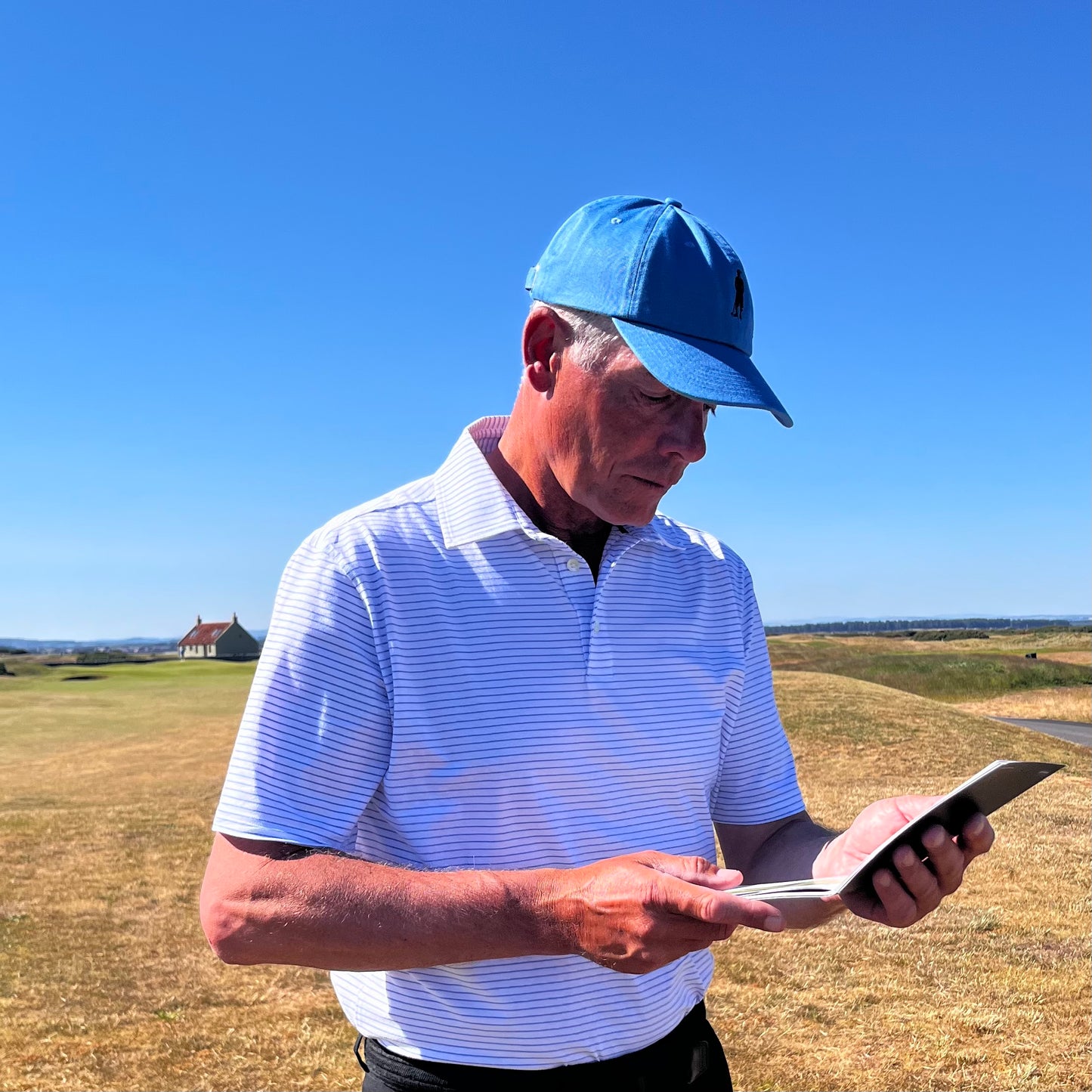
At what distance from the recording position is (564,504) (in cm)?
202

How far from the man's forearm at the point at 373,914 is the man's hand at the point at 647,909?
0.04 m

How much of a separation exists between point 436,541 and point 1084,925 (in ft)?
24.9

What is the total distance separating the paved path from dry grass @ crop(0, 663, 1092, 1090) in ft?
28.2

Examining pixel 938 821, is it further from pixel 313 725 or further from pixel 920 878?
pixel 313 725

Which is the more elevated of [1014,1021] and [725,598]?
[725,598]

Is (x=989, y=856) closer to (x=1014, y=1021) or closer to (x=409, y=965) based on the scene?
(x=1014, y=1021)

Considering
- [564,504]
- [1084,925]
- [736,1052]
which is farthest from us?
[1084,925]

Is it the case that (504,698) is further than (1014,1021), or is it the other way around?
(1014,1021)

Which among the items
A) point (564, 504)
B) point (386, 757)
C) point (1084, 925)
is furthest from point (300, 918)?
point (1084, 925)

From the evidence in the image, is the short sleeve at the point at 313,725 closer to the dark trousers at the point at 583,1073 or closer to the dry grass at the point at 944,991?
the dark trousers at the point at 583,1073

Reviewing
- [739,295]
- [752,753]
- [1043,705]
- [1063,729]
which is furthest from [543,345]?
[1043,705]

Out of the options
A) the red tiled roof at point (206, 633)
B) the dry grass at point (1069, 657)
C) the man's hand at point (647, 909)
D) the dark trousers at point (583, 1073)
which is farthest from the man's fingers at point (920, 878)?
the red tiled roof at point (206, 633)

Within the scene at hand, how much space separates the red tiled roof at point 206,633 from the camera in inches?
3551

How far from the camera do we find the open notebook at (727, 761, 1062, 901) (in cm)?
158
